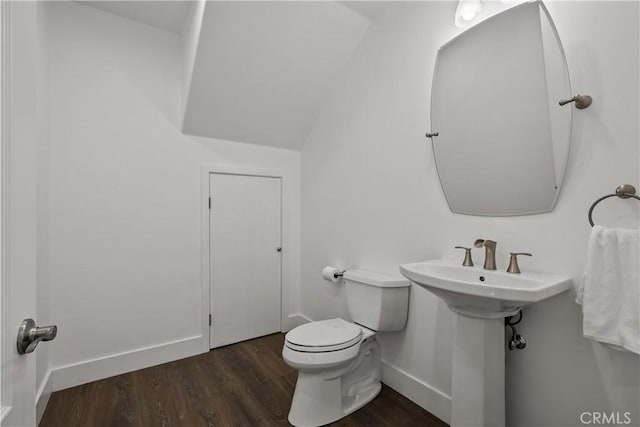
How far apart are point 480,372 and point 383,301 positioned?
0.64 meters

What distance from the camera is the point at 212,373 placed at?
212cm

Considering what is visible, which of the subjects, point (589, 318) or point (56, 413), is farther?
point (56, 413)

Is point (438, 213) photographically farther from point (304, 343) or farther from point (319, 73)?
point (319, 73)

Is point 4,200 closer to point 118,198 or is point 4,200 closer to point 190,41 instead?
point 118,198

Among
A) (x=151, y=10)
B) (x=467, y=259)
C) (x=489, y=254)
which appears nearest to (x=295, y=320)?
(x=467, y=259)

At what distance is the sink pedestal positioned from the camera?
1241 mm

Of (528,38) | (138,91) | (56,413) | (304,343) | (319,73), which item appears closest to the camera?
(528,38)

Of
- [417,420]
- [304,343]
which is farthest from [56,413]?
[417,420]

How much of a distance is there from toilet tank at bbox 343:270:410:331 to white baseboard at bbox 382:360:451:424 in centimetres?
30

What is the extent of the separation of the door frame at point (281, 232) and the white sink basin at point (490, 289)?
1664 mm

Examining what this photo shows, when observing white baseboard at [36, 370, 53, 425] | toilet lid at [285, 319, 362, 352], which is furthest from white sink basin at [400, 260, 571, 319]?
white baseboard at [36, 370, 53, 425]

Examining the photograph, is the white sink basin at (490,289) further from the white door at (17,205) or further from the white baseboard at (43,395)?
the white baseboard at (43,395)

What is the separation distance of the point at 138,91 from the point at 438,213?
2.31 metres

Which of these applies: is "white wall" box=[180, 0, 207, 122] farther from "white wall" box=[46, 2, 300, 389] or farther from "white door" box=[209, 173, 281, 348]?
"white door" box=[209, 173, 281, 348]
